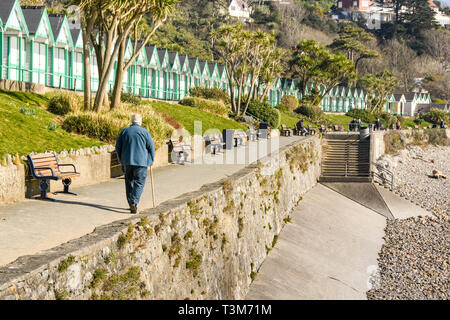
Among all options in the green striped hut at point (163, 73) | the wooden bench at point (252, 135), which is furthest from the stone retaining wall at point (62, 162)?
the green striped hut at point (163, 73)

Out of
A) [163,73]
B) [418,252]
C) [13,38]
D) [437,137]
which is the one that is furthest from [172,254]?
[437,137]

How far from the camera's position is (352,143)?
32.1 m

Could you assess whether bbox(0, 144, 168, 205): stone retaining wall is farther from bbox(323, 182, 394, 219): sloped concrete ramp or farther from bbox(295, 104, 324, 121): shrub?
bbox(295, 104, 324, 121): shrub

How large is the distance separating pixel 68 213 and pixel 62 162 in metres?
2.78

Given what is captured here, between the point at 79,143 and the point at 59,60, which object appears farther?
the point at 59,60

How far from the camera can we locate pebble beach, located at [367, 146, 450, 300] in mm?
15180

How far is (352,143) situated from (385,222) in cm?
879

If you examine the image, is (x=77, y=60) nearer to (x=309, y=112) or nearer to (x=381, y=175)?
(x=381, y=175)

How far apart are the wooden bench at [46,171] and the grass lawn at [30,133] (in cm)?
82

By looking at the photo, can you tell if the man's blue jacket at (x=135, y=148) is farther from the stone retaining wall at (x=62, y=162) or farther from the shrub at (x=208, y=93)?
the shrub at (x=208, y=93)

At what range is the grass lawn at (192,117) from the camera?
29078 millimetres
